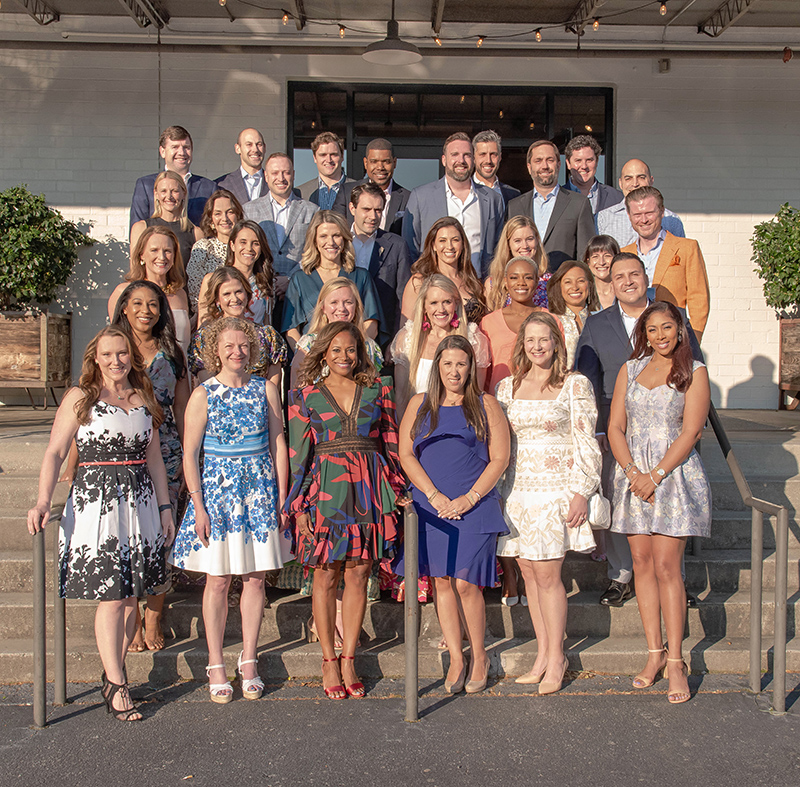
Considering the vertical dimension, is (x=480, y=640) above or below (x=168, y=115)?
below

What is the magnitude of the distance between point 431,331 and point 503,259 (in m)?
0.82

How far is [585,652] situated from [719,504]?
5.90 ft

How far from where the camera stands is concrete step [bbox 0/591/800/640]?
4.76 metres

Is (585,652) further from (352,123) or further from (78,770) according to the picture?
(352,123)

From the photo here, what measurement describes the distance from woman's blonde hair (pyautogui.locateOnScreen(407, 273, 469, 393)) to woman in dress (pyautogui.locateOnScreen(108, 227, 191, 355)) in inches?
54.1

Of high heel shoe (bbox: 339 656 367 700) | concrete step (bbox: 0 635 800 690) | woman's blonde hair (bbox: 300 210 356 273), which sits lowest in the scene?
high heel shoe (bbox: 339 656 367 700)

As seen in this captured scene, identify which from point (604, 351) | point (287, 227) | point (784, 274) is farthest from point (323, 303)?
point (784, 274)

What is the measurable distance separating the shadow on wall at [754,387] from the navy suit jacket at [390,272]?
19.2 feet

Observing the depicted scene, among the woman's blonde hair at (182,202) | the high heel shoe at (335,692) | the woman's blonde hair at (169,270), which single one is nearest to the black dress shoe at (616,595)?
the high heel shoe at (335,692)

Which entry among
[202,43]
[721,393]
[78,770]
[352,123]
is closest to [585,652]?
[78,770]

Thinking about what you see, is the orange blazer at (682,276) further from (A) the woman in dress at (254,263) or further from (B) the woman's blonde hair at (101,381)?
(B) the woman's blonde hair at (101,381)

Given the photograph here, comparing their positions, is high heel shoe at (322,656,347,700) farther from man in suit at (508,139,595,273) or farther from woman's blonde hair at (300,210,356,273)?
man in suit at (508,139,595,273)

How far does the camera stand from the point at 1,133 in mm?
9844

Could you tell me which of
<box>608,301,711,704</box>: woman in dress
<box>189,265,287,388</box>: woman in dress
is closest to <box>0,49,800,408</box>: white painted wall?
<box>189,265,287,388</box>: woman in dress
